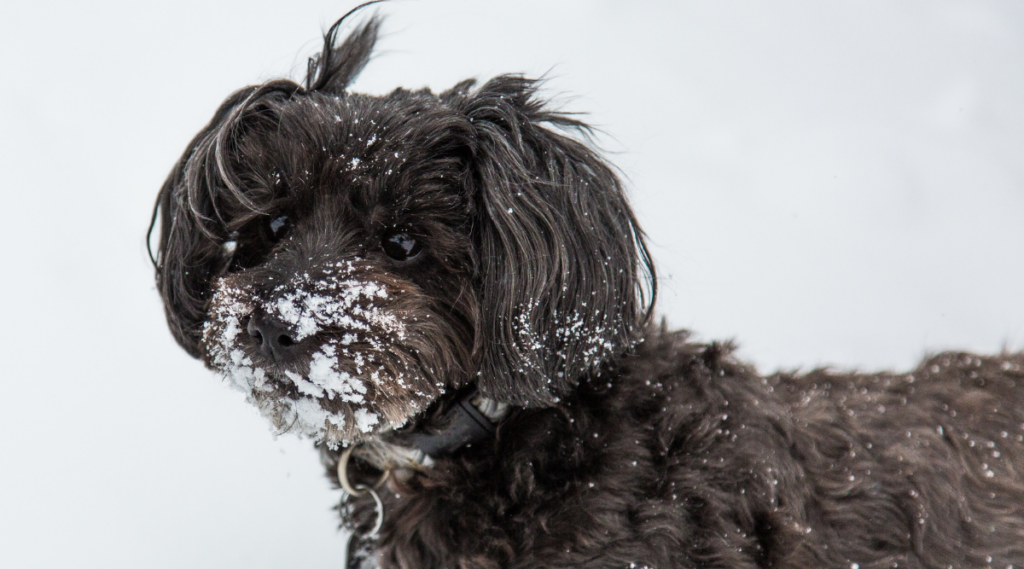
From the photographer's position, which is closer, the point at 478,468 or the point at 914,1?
the point at 478,468

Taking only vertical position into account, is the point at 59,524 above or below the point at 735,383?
below

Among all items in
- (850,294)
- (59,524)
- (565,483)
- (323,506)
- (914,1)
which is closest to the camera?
(565,483)

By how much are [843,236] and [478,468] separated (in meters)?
4.46

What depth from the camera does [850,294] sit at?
5.85 metres

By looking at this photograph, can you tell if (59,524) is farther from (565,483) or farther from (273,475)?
(565,483)

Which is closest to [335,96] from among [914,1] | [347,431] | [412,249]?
[412,249]

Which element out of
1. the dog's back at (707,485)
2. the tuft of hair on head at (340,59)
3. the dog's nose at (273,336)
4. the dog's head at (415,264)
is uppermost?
the tuft of hair on head at (340,59)

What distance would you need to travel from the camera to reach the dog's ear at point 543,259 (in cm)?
257

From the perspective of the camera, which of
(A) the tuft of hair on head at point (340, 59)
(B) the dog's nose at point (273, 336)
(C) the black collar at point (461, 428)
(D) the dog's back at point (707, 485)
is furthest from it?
(A) the tuft of hair on head at point (340, 59)

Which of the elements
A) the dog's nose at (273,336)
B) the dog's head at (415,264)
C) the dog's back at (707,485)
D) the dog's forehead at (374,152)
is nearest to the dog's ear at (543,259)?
the dog's head at (415,264)

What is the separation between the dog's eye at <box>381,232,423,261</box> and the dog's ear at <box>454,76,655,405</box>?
223mm

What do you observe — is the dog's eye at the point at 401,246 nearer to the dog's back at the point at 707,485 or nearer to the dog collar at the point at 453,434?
the dog collar at the point at 453,434

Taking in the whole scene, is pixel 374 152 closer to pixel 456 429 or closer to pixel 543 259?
pixel 543 259

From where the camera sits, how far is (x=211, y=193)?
2885 mm
